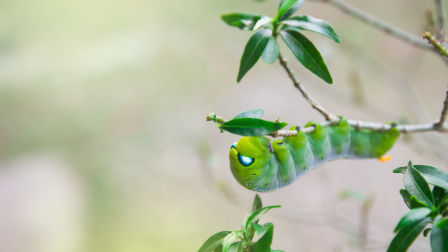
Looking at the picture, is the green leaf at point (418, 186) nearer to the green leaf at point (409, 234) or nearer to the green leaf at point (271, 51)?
the green leaf at point (409, 234)

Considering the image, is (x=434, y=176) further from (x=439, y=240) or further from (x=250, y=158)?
(x=250, y=158)

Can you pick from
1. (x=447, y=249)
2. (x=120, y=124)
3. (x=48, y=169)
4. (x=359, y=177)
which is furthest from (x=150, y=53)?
(x=447, y=249)

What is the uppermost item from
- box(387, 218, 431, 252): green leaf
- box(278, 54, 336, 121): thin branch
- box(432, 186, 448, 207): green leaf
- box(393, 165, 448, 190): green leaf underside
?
box(278, 54, 336, 121): thin branch

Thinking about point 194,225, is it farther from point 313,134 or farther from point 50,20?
point 50,20

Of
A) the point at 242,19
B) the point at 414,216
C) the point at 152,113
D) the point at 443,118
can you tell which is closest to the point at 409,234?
the point at 414,216

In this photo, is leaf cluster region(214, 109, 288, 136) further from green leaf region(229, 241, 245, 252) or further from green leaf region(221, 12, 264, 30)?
green leaf region(221, 12, 264, 30)

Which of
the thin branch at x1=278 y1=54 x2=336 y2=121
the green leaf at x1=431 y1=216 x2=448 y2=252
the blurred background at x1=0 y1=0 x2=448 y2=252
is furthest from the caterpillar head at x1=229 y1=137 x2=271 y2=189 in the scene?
the blurred background at x1=0 y1=0 x2=448 y2=252
